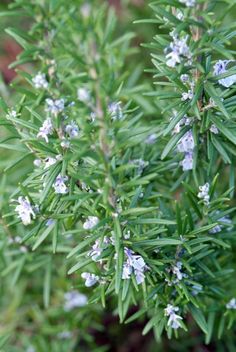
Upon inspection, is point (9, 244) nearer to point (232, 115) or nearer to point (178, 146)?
point (178, 146)

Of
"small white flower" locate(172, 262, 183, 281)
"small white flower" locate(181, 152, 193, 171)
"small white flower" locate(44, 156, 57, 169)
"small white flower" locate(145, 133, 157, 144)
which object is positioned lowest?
"small white flower" locate(172, 262, 183, 281)

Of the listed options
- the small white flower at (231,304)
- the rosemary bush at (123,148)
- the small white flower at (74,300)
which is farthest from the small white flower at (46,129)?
the small white flower at (74,300)

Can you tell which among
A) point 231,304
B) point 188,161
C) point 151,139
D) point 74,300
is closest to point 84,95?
point 188,161

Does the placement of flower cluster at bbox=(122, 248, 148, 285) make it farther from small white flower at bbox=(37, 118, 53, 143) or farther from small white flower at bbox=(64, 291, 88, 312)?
small white flower at bbox=(64, 291, 88, 312)

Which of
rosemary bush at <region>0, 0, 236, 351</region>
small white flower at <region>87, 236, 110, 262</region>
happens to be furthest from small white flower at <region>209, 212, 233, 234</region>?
small white flower at <region>87, 236, 110, 262</region>

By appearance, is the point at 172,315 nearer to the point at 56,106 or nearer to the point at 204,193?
the point at 204,193

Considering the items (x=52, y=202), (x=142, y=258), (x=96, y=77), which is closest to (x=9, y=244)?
(x=52, y=202)
